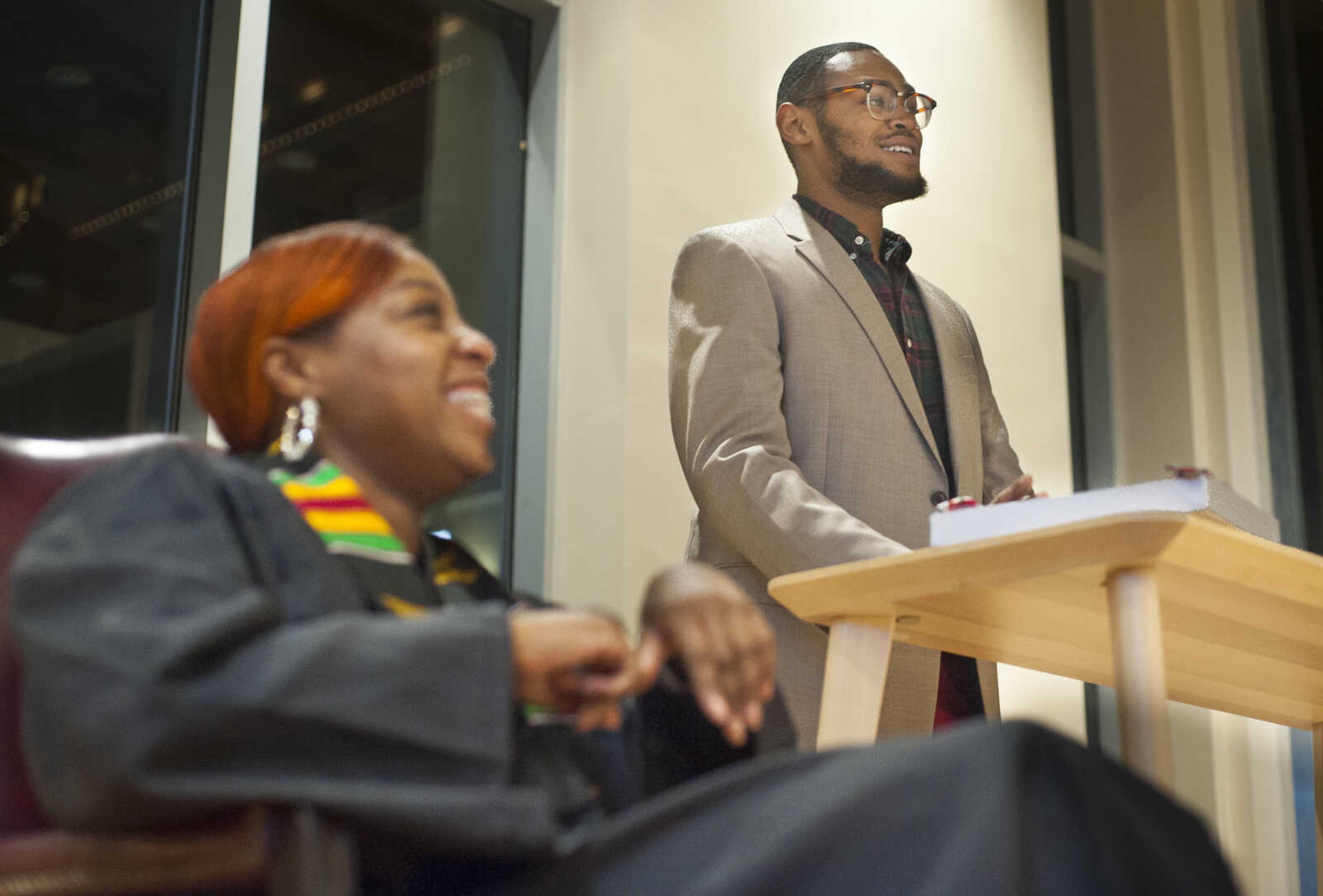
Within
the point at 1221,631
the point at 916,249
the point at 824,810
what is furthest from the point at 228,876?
the point at 916,249

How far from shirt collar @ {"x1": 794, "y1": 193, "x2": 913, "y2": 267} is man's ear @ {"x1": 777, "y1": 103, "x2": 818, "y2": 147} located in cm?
15

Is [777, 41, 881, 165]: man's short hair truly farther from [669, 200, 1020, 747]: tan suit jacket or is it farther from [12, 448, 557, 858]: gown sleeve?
[12, 448, 557, 858]: gown sleeve

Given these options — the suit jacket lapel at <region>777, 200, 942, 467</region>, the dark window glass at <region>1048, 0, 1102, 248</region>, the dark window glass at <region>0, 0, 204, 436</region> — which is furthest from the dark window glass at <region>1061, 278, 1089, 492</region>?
the dark window glass at <region>0, 0, 204, 436</region>

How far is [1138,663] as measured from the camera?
5.33ft

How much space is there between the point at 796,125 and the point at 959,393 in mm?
665

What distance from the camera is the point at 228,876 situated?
2.99 feet

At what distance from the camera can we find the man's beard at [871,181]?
286 cm

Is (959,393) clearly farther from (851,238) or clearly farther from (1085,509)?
(1085,509)

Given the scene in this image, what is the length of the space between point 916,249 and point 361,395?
310 cm

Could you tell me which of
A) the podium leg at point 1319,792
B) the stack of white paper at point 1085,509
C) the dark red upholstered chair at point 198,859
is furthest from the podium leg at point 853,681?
the podium leg at point 1319,792

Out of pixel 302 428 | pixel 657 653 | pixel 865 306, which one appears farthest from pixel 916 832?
pixel 865 306

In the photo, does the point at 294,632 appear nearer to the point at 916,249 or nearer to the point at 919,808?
the point at 919,808

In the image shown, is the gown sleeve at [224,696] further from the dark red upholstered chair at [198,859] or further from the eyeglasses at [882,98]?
the eyeglasses at [882,98]

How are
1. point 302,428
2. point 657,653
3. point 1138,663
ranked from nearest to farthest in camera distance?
1. point 657,653
2. point 302,428
3. point 1138,663
